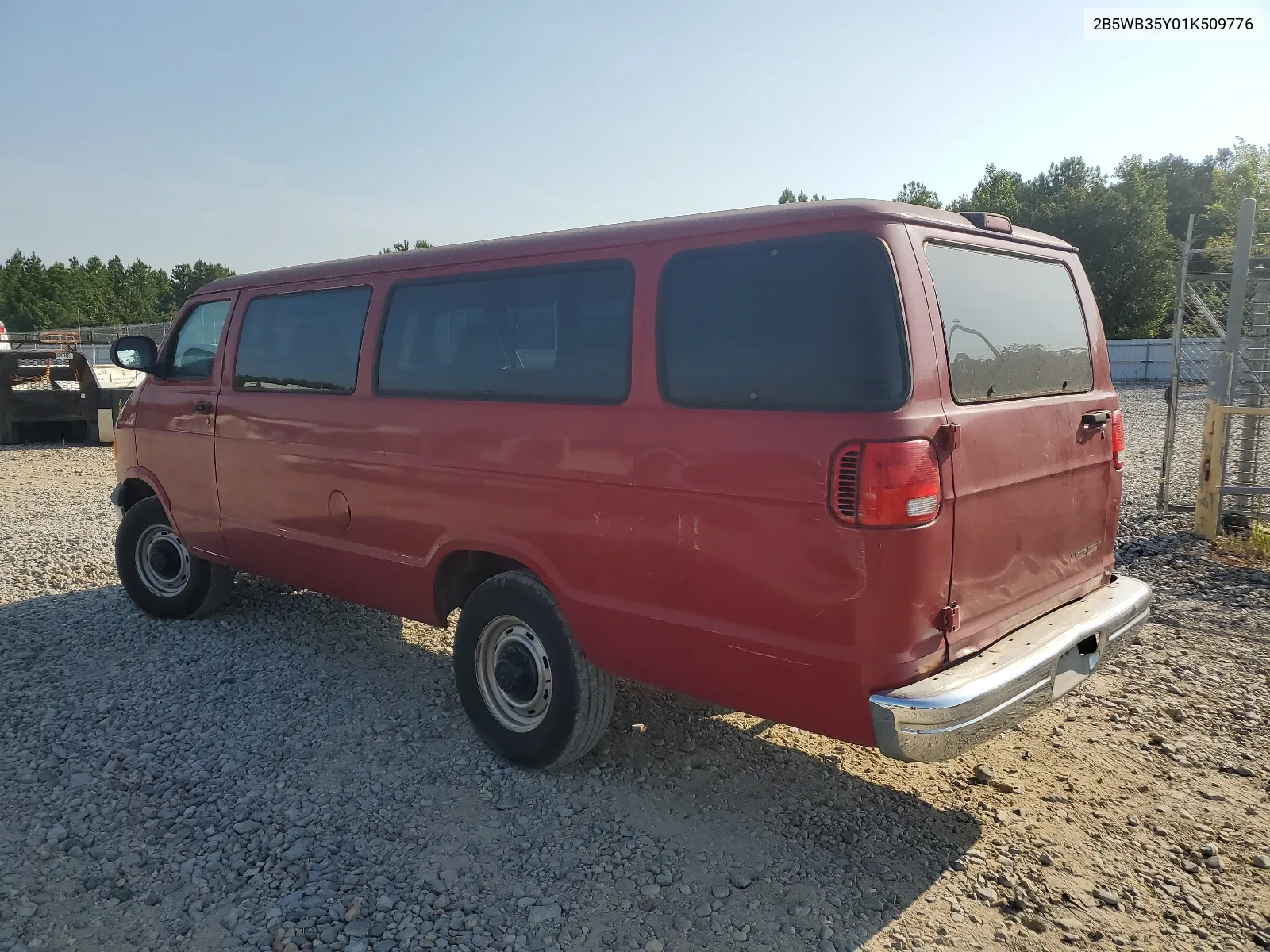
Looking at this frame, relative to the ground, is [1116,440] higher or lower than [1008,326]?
lower

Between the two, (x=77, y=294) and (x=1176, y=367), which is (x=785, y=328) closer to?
(x=1176, y=367)

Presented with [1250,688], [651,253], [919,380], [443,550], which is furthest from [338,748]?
[1250,688]

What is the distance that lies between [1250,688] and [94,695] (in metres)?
6.10

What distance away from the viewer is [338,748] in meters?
4.18

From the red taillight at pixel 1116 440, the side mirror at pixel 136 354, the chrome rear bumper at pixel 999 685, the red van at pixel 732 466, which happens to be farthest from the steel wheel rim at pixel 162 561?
the red taillight at pixel 1116 440

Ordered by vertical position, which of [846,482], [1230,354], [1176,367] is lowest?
[846,482]

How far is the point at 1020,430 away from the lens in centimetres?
320

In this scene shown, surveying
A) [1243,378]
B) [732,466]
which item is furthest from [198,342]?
[1243,378]

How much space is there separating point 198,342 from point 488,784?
346 cm

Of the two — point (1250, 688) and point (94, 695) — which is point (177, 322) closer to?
point (94, 695)

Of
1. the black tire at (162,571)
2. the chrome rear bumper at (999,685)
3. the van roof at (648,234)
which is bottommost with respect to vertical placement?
the black tire at (162,571)

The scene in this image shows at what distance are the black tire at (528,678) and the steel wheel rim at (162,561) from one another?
2.88 metres

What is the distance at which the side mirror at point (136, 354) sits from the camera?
5492mm

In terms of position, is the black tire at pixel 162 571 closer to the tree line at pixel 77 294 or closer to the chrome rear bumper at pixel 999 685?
the chrome rear bumper at pixel 999 685
